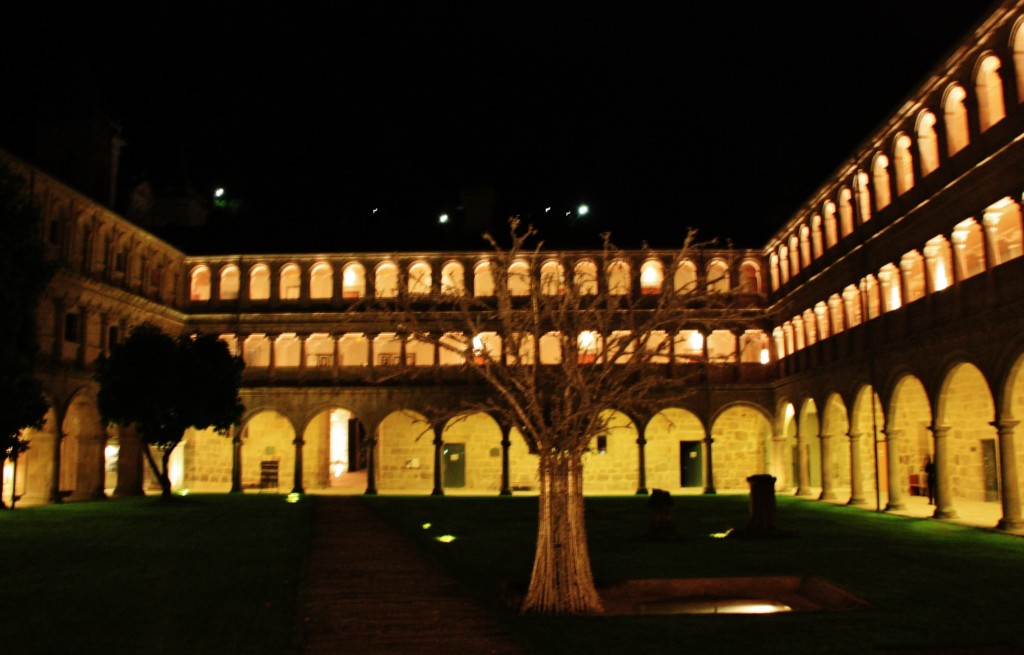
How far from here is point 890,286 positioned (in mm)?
27016

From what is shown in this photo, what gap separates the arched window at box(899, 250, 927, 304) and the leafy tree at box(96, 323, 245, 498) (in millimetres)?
22449

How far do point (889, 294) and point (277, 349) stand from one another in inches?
1045

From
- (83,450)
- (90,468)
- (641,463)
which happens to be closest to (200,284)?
(83,450)

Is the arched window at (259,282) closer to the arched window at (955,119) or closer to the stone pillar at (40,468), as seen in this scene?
the stone pillar at (40,468)

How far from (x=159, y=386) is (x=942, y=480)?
78.3ft

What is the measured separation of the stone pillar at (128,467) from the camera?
1463 inches

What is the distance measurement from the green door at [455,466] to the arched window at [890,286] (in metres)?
20.9

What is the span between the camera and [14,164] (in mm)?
29172

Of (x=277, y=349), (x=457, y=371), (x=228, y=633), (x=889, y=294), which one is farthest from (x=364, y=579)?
Result: (x=277, y=349)

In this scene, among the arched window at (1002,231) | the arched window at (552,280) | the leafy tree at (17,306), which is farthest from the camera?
the leafy tree at (17,306)

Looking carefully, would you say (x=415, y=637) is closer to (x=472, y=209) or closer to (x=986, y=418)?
(x=986, y=418)

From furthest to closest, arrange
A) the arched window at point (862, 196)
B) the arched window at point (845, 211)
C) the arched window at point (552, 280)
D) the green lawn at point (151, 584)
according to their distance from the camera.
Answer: the arched window at point (845, 211) < the arched window at point (862, 196) < the arched window at point (552, 280) < the green lawn at point (151, 584)

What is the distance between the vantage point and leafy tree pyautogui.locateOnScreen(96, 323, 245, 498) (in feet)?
102

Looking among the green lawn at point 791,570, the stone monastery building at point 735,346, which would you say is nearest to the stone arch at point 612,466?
the stone monastery building at point 735,346
